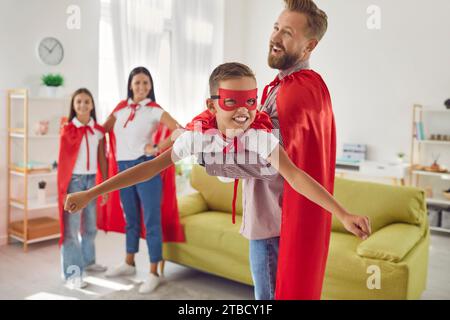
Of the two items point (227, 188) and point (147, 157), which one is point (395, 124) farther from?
point (147, 157)

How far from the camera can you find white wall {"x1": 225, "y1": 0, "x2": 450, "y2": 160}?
15.4ft

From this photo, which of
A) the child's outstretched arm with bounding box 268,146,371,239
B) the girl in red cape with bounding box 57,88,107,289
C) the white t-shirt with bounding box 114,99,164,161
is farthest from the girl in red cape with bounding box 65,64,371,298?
the girl in red cape with bounding box 57,88,107,289

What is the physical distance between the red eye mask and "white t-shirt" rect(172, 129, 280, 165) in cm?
5

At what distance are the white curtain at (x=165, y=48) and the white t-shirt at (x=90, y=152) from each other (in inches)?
27.0

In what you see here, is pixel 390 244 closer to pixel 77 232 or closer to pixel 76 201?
pixel 77 232

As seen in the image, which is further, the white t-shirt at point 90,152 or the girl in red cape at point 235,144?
the white t-shirt at point 90,152

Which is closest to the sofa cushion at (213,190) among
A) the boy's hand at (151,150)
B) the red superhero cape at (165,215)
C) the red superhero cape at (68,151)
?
the red superhero cape at (165,215)

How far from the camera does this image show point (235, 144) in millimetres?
761

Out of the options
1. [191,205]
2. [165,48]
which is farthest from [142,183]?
[165,48]

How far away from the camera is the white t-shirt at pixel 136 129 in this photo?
7.76 ft

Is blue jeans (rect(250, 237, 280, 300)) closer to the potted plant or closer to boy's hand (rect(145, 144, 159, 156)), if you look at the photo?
boy's hand (rect(145, 144, 159, 156))

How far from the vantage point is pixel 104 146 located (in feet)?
8.56

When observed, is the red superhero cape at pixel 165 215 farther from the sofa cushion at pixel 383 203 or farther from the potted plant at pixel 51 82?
the potted plant at pixel 51 82
